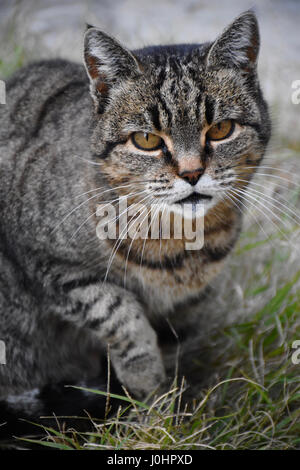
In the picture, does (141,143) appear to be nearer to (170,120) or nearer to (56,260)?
(170,120)

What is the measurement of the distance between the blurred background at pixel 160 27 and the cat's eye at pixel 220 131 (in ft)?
6.24

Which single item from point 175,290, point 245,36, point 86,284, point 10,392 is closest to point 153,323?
point 175,290

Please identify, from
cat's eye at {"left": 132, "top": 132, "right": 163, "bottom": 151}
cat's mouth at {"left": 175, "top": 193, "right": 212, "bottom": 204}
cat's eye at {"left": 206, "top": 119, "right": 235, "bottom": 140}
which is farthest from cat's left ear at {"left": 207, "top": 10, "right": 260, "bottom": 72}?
cat's mouth at {"left": 175, "top": 193, "right": 212, "bottom": 204}

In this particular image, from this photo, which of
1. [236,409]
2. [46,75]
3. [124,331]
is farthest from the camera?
[46,75]

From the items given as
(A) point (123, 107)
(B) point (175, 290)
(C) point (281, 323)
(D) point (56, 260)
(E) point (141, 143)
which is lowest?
(C) point (281, 323)

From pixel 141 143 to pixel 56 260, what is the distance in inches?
19.6

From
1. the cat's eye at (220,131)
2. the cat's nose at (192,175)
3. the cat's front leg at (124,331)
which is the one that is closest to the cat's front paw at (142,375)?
the cat's front leg at (124,331)

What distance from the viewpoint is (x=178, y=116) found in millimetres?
1688

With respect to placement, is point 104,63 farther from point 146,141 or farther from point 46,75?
point 46,75

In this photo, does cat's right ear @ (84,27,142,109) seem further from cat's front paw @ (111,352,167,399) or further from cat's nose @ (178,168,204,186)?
cat's front paw @ (111,352,167,399)

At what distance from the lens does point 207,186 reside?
67.4 inches

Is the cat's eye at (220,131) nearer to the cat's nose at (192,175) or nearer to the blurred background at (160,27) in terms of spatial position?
the cat's nose at (192,175)

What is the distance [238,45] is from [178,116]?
33 cm

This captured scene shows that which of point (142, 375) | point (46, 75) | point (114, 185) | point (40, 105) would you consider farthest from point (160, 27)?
point (142, 375)
